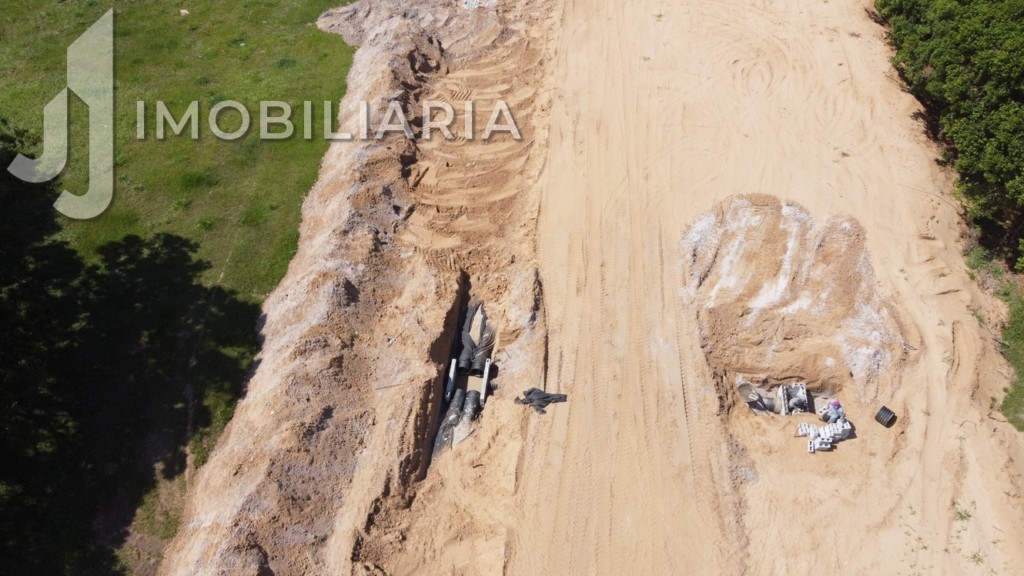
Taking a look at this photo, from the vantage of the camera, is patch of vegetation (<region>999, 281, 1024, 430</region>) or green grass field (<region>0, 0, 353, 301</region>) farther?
green grass field (<region>0, 0, 353, 301</region>)

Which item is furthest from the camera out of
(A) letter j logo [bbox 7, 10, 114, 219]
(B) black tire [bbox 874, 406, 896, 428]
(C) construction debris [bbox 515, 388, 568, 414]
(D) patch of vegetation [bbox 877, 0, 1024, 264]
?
(A) letter j logo [bbox 7, 10, 114, 219]

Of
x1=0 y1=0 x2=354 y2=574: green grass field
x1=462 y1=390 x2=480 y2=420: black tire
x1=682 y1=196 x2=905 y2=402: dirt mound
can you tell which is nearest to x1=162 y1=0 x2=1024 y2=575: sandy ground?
x1=682 y1=196 x2=905 y2=402: dirt mound

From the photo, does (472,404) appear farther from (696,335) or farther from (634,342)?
(696,335)

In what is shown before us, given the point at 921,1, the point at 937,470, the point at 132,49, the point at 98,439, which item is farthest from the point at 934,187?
the point at 132,49

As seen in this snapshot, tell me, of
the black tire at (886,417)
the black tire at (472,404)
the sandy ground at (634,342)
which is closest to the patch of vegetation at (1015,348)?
the sandy ground at (634,342)

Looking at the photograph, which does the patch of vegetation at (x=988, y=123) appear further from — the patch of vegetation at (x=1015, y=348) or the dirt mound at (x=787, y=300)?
the dirt mound at (x=787, y=300)

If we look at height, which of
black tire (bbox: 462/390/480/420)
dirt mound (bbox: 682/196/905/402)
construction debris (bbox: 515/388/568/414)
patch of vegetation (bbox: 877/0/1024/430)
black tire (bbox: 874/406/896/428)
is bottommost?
black tire (bbox: 462/390/480/420)

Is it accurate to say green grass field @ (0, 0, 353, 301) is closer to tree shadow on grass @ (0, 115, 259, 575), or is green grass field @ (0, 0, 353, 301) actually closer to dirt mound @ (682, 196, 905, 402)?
tree shadow on grass @ (0, 115, 259, 575)
